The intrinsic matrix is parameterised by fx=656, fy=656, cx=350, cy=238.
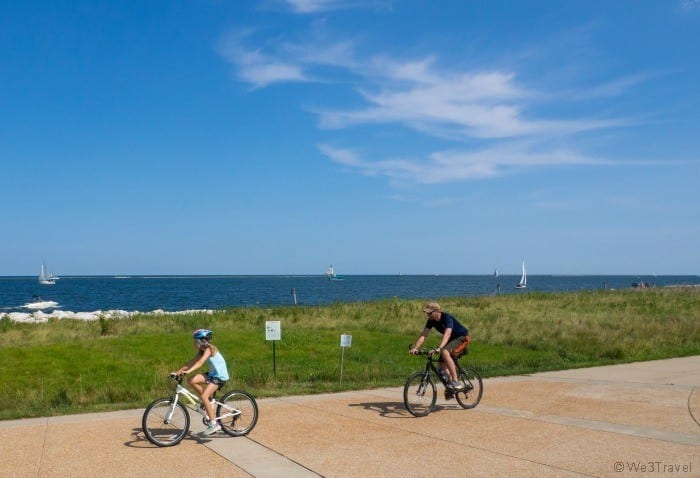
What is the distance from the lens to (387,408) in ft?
36.0

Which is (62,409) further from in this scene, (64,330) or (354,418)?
(64,330)

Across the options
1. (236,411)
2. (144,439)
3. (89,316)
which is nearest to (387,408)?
(236,411)

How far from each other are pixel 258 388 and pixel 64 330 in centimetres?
1683

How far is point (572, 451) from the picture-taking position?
7906mm

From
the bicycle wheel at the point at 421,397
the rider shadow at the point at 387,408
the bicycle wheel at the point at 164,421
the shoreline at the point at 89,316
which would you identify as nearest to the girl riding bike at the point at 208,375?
the bicycle wheel at the point at 164,421

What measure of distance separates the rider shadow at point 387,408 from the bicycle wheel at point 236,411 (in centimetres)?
230

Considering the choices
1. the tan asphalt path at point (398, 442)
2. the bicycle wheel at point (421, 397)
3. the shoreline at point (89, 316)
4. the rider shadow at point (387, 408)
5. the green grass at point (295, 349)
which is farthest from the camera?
the shoreline at point (89, 316)

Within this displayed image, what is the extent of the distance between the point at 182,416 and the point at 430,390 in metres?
4.33

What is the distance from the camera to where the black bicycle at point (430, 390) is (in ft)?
33.8

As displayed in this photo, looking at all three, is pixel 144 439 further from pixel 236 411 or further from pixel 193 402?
pixel 236 411

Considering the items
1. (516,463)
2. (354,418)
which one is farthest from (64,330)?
(516,463)

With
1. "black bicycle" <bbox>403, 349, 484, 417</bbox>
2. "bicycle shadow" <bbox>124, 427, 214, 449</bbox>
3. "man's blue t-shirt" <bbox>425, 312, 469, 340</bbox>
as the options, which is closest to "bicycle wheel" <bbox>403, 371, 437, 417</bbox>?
"black bicycle" <bbox>403, 349, 484, 417</bbox>

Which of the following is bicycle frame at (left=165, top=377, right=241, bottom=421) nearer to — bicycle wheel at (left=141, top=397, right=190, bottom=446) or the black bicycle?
bicycle wheel at (left=141, top=397, right=190, bottom=446)

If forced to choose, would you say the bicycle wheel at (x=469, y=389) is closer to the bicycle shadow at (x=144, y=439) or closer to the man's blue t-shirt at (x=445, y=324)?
the man's blue t-shirt at (x=445, y=324)
